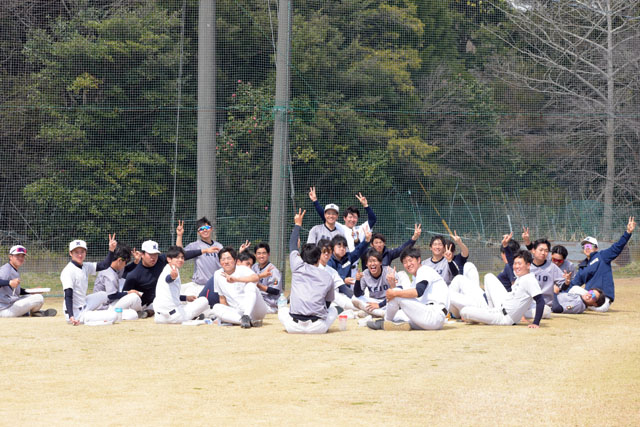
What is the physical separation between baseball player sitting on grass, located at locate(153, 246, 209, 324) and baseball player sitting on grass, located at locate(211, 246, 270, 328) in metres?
0.38

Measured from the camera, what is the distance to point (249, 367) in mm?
6609

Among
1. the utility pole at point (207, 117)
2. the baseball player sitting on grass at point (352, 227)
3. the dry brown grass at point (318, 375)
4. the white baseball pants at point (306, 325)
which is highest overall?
the utility pole at point (207, 117)

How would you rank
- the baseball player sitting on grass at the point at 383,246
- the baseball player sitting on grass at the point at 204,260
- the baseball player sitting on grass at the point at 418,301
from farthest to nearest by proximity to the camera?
the baseball player sitting on grass at the point at 204,260
the baseball player sitting on grass at the point at 383,246
the baseball player sitting on grass at the point at 418,301

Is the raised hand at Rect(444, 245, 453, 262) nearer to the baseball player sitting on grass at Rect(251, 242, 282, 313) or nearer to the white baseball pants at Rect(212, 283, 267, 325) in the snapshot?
the baseball player sitting on grass at Rect(251, 242, 282, 313)

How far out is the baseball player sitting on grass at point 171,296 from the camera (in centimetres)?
923

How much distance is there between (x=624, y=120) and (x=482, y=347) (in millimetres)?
10195

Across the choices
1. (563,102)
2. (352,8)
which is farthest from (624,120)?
(352,8)

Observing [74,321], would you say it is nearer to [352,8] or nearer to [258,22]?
[258,22]

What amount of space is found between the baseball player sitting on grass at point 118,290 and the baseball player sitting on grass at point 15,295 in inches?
32.8

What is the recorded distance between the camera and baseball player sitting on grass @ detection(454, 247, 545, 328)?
8.72 meters

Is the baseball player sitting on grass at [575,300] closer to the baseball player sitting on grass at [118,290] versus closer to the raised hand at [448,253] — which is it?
the raised hand at [448,253]

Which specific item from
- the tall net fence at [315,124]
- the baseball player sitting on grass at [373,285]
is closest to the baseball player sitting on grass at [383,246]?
the baseball player sitting on grass at [373,285]

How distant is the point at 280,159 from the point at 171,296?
5.04m

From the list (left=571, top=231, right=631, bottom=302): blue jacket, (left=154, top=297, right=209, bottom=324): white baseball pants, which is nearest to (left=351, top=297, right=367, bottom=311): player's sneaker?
(left=154, top=297, right=209, bottom=324): white baseball pants
